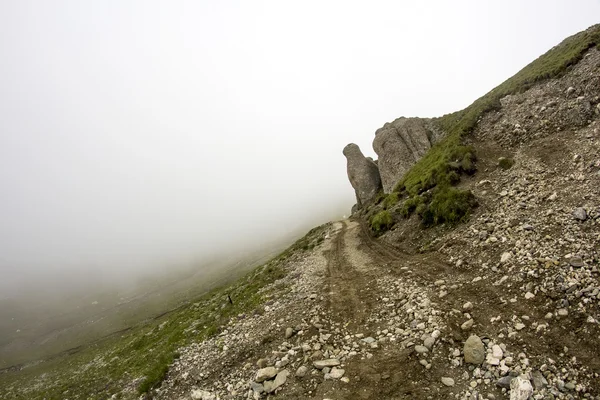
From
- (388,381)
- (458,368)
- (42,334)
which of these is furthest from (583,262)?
(42,334)

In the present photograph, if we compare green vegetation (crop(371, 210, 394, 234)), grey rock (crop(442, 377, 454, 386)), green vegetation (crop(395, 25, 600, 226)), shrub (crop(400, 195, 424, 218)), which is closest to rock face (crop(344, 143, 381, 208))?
green vegetation (crop(395, 25, 600, 226))

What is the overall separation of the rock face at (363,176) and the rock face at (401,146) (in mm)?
7653

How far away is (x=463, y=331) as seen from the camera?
12859 millimetres

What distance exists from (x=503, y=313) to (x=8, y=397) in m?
94.0

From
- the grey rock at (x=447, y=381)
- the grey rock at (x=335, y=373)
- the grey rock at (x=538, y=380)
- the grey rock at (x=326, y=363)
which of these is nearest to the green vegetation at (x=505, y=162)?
the grey rock at (x=538, y=380)

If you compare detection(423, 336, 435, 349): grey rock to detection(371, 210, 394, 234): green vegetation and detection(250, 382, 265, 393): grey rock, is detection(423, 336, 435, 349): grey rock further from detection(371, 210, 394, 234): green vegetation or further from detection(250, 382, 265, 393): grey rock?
detection(371, 210, 394, 234): green vegetation

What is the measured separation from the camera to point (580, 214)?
16.0m

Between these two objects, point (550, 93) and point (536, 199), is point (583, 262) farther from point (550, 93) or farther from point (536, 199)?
point (550, 93)

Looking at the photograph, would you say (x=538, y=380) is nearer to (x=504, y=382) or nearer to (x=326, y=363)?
(x=504, y=382)

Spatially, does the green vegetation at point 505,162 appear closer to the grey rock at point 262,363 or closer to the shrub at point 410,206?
the shrub at point 410,206

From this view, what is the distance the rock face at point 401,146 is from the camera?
63250mm

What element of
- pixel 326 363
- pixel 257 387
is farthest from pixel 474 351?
pixel 257 387

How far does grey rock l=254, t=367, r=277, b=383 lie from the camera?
14.0 meters

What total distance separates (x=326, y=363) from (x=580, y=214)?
16.6 m
